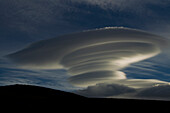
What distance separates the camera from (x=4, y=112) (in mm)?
62250

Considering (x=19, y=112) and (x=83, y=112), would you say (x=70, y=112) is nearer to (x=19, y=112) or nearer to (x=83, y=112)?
(x=83, y=112)

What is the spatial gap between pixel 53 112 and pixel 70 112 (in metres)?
6.47

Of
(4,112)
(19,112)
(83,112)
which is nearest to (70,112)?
(83,112)

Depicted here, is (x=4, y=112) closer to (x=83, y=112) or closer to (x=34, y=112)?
(x=34, y=112)

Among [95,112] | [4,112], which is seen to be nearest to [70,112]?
[95,112]

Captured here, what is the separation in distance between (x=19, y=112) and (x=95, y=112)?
29073 millimetres

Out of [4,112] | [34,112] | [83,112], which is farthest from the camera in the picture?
[83,112]

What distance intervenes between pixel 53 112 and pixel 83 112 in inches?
457

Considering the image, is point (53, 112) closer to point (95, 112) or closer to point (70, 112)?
point (70, 112)

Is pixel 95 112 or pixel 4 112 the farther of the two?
pixel 95 112

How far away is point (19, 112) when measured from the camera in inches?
2574

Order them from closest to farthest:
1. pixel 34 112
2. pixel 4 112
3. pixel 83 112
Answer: pixel 4 112 < pixel 34 112 < pixel 83 112

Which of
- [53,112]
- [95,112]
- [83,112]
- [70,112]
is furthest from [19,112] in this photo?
[95,112]

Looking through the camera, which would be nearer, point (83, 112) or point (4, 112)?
point (4, 112)
